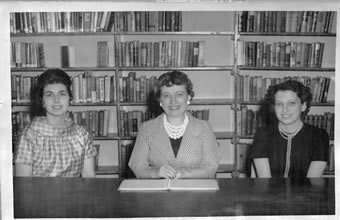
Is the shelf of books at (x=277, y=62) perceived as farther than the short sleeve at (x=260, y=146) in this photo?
Yes

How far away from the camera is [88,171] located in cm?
149

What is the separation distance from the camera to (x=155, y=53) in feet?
7.51

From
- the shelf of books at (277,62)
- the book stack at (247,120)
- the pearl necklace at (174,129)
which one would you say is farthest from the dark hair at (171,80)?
the book stack at (247,120)

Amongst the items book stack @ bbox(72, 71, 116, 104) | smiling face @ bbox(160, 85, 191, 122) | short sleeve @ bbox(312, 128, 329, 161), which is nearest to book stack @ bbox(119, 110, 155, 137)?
book stack @ bbox(72, 71, 116, 104)

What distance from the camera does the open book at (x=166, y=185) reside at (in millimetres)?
1156

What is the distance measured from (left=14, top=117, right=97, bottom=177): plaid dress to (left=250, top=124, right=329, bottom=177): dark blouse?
0.56m

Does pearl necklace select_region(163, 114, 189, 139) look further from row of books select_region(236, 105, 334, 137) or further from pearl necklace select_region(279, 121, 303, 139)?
row of books select_region(236, 105, 334, 137)

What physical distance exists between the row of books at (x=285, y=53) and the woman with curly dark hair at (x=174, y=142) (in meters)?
0.78

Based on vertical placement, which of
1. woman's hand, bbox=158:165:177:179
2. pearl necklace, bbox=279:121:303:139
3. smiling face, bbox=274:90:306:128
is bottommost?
woman's hand, bbox=158:165:177:179

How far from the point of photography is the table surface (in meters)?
1.05

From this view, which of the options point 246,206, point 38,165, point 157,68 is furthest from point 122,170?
point 246,206

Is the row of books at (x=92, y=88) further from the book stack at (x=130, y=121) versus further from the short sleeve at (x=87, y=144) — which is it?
the short sleeve at (x=87, y=144)

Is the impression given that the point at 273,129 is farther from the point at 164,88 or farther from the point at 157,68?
the point at 157,68

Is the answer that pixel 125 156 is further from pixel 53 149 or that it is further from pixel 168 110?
pixel 53 149
